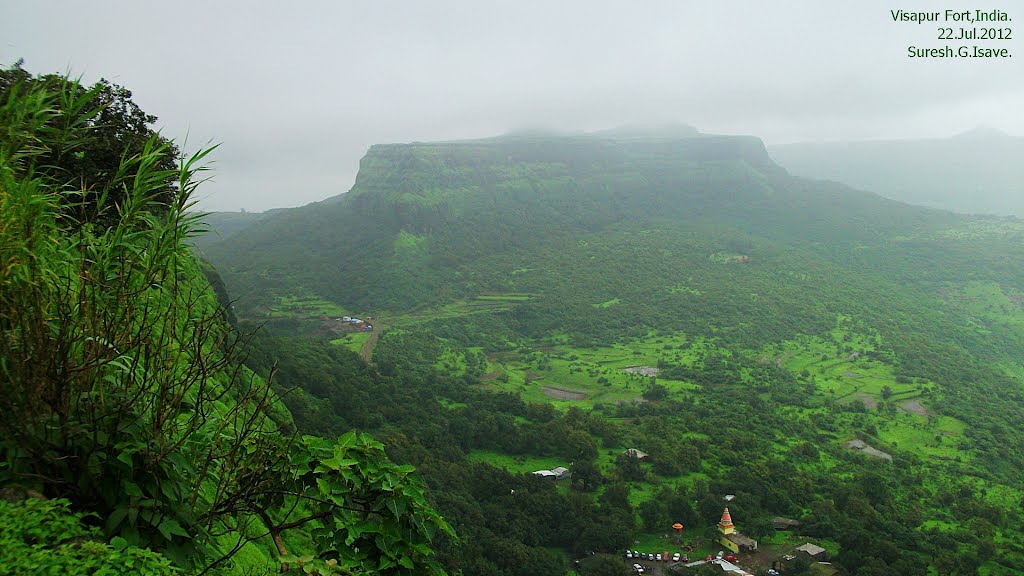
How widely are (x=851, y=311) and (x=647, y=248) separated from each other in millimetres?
32699

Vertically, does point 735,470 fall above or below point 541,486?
below

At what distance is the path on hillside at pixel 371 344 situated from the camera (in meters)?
50.5

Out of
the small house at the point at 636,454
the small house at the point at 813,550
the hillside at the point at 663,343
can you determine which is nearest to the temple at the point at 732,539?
the hillside at the point at 663,343

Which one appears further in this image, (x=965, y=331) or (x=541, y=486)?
(x=965, y=331)

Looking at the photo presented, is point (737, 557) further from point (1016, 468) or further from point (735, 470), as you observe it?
point (1016, 468)

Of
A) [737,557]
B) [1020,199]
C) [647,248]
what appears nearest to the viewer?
[737,557]

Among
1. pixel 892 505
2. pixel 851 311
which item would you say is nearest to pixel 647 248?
pixel 851 311

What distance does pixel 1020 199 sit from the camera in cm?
15712

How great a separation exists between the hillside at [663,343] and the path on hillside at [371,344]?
89 cm

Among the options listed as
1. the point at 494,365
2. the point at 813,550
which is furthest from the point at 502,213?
the point at 813,550

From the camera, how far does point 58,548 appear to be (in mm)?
2500

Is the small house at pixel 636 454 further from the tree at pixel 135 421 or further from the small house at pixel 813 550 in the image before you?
the tree at pixel 135 421

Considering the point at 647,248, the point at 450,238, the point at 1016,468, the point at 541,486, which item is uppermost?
the point at 450,238

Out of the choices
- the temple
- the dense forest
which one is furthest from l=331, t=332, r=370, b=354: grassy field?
the temple
